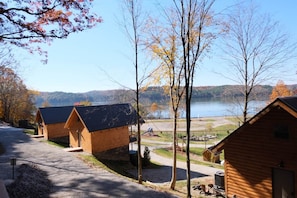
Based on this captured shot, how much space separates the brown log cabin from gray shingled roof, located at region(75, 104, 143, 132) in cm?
1058

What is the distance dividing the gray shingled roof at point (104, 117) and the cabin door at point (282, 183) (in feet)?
40.7

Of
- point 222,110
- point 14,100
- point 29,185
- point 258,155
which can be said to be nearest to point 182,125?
point 222,110

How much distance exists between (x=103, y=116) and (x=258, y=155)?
14.9m

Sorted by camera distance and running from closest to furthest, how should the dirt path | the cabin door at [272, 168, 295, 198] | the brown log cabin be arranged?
1. the brown log cabin
2. the cabin door at [272, 168, 295, 198]
3. the dirt path

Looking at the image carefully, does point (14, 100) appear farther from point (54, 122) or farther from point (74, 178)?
point (74, 178)

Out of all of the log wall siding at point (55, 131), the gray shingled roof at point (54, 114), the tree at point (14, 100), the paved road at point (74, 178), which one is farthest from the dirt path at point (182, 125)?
the paved road at point (74, 178)

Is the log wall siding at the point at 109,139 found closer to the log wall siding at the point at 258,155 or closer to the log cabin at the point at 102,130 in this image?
the log cabin at the point at 102,130

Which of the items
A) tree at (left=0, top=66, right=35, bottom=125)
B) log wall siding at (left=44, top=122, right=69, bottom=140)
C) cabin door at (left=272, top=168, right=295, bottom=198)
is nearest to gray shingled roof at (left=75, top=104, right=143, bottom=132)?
log wall siding at (left=44, top=122, right=69, bottom=140)

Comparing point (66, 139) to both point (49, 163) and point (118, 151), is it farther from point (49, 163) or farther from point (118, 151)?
point (49, 163)

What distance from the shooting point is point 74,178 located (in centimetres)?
1204

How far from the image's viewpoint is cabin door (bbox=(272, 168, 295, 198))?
31.9ft

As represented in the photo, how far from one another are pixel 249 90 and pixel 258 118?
6335 millimetres

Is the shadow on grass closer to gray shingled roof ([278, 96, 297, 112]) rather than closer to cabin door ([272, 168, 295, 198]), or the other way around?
cabin door ([272, 168, 295, 198])

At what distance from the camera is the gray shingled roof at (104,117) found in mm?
21359
